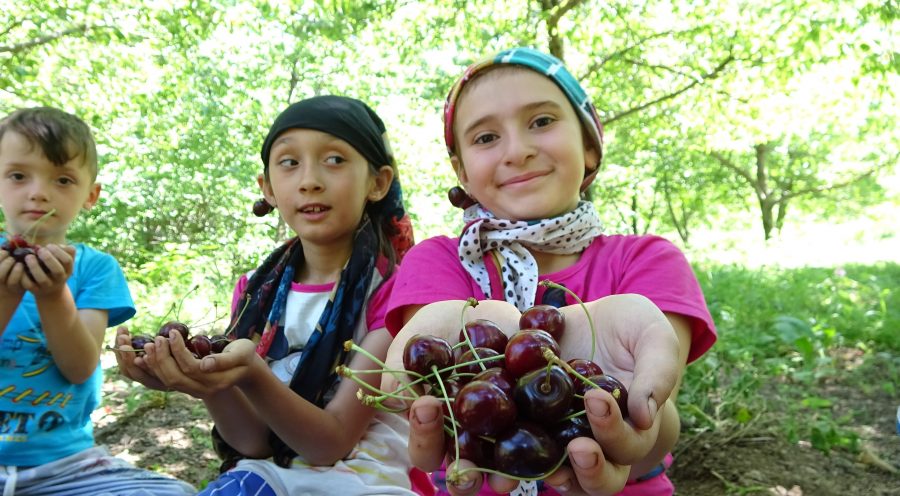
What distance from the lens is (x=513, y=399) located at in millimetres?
1127

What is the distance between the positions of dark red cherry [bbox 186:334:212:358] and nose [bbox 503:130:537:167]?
1009 mm

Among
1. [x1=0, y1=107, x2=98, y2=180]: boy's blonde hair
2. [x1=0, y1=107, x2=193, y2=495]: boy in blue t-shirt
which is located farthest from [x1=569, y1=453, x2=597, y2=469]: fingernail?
[x1=0, y1=107, x2=98, y2=180]: boy's blonde hair

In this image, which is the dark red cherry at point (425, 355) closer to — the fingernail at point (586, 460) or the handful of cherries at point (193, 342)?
the fingernail at point (586, 460)

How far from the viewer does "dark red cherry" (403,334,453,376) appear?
1.19 meters

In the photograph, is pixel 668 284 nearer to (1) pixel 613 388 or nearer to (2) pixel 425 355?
(1) pixel 613 388

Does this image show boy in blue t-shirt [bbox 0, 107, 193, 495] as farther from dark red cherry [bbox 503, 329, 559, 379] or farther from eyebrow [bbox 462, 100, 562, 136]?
dark red cherry [bbox 503, 329, 559, 379]

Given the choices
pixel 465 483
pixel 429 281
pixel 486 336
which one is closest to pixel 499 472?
pixel 465 483

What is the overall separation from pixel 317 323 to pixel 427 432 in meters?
1.14

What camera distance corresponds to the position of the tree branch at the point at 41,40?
6754 mm

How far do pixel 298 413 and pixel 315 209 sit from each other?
0.72 meters

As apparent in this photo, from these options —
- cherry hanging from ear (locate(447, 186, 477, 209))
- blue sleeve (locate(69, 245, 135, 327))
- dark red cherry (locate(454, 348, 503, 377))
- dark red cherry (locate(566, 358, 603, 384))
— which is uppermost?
cherry hanging from ear (locate(447, 186, 477, 209))

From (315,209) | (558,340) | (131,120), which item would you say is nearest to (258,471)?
(315,209)

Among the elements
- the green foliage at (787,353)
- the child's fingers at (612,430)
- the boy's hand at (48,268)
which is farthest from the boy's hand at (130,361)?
the green foliage at (787,353)

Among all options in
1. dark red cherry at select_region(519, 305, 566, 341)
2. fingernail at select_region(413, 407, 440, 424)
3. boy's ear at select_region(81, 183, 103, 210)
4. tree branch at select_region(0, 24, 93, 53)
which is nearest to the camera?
fingernail at select_region(413, 407, 440, 424)
